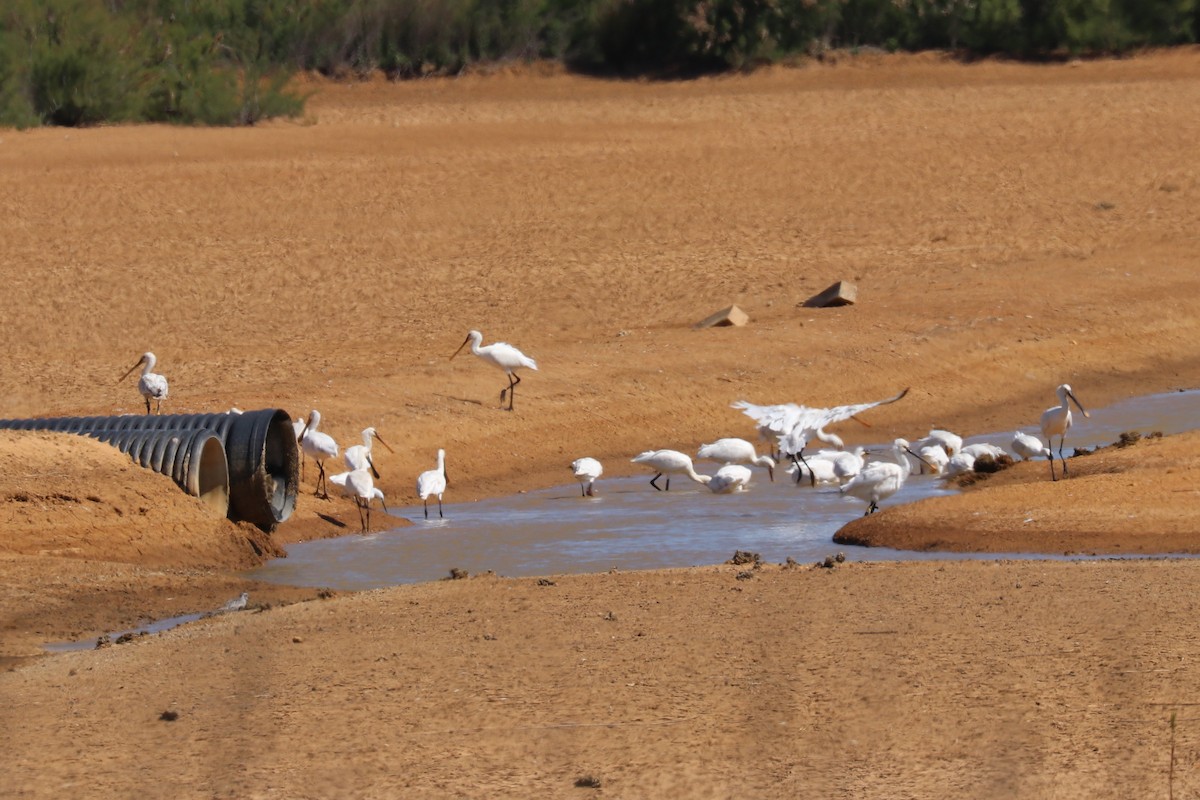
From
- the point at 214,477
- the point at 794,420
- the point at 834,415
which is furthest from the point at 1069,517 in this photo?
the point at 214,477

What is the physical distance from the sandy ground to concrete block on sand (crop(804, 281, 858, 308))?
1.42 ft

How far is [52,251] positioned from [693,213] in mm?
7929

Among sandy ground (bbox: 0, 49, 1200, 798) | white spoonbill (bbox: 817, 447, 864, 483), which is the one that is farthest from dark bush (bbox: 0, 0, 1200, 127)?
white spoonbill (bbox: 817, 447, 864, 483)

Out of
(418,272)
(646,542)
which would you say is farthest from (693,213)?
(646,542)

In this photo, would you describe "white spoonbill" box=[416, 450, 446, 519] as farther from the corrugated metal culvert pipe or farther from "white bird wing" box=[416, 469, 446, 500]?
the corrugated metal culvert pipe

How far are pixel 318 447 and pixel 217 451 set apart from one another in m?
1.09

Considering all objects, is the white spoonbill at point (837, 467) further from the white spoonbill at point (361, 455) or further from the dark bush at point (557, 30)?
the dark bush at point (557, 30)

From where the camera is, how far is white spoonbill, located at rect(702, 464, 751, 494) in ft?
46.5

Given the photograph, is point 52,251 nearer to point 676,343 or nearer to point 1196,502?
point 676,343

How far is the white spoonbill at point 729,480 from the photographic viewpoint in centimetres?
1418

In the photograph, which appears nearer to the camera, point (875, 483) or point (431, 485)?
point (875, 483)

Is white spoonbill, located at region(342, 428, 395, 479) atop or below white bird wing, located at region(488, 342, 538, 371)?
below

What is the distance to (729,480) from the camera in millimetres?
14172

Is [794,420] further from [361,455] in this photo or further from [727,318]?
[727,318]
